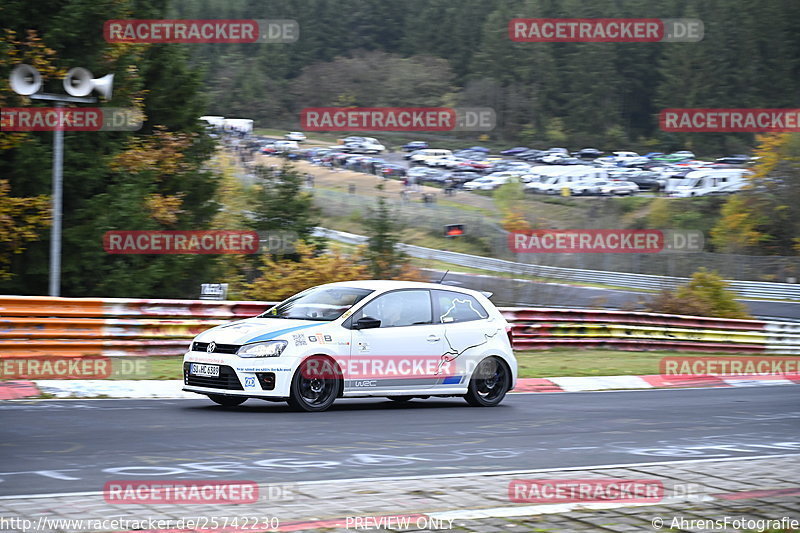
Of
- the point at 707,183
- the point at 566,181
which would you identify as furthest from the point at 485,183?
the point at 707,183

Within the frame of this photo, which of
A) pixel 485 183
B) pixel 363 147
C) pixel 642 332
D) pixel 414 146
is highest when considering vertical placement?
pixel 414 146

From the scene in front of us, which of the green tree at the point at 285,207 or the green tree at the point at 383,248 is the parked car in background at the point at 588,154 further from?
the green tree at the point at 383,248

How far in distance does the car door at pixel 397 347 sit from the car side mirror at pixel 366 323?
39mm

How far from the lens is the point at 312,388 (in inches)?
475

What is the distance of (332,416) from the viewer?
11.9 metres

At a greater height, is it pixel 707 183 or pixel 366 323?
pixel 707 183

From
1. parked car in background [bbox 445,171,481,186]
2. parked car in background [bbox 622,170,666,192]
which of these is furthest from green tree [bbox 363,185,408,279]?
parked car in background [bbox 622,170,666,192]

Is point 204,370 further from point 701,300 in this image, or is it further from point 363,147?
point 363,147

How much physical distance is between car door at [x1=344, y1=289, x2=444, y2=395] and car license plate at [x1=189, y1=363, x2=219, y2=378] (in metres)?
1.55

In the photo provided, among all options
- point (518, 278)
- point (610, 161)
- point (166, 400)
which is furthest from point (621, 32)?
point (166, 400)

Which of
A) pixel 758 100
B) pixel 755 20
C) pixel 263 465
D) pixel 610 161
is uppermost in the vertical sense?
pixel 755 20

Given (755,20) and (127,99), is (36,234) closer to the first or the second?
(127,99)

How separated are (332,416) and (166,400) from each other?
7.94 feet

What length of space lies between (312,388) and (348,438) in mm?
2012
